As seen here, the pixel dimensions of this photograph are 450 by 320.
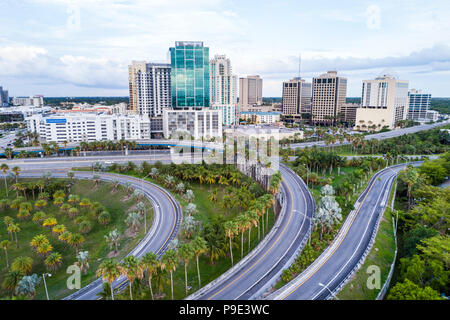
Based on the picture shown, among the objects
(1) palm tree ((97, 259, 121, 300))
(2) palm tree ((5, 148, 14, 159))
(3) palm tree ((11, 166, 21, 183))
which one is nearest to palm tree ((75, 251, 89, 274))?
(1) palm tree ((97, 259, 121, 300))

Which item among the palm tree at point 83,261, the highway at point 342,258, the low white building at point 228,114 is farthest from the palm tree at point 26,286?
the low white building at point 228,114

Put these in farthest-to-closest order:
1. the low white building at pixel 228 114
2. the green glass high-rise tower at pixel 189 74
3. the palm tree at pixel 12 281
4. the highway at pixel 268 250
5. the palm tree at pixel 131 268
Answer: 1. the low white building at pixel 228 114
2. the green glass high-rise tower at pixel 189 74
3. the palm tree at pixel 12 281
4. the highway at pixel 268 250
5. the palm tree at pixel 131 268

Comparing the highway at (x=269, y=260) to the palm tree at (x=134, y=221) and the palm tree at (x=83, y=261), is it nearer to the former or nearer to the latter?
the palm tree at (x=83, y=261)

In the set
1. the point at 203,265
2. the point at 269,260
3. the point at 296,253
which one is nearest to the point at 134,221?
the point at 203,265

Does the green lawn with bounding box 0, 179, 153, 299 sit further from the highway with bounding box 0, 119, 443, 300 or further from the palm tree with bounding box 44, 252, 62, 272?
the highway with bounding box 0, 119, 443, 300

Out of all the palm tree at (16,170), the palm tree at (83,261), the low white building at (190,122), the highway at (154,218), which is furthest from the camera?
the low white building at (190,122)

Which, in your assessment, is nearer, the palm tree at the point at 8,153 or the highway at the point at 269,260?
the highway at the point at 269,260

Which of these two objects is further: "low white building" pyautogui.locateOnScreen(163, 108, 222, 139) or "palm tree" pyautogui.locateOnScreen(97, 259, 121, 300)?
"low white building" pyautogui.locateOnScreen(163, 108, 222, 139)
